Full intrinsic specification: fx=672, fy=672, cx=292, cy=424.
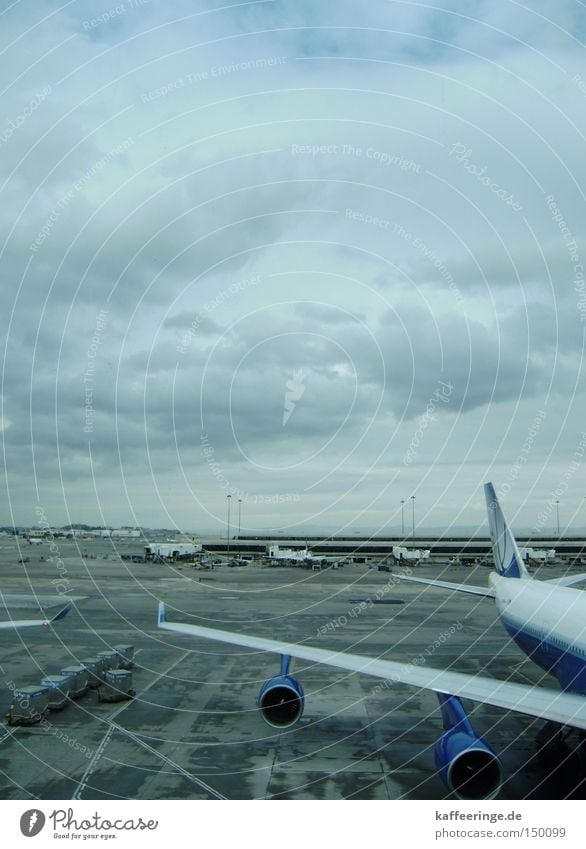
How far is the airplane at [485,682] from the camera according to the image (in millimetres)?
13734

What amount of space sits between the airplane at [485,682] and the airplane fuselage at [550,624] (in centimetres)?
2

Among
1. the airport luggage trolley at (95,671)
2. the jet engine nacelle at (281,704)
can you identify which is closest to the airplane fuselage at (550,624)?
the jet engine nacelle at (281,704)

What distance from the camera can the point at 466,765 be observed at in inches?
539

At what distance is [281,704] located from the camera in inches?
727

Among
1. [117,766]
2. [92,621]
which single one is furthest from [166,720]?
[92,621]

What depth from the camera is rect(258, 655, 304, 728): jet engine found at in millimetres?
18266

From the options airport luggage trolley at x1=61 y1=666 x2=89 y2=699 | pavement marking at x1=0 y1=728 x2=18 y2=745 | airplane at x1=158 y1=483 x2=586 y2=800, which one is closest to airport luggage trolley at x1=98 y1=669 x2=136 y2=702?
airport luggage trolley at x1=61 y1=666 x2=89 y2=699

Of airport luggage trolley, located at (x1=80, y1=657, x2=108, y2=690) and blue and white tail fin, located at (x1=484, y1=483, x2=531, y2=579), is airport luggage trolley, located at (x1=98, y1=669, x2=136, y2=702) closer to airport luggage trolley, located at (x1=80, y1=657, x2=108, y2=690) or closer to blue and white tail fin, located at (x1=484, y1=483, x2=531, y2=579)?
airport luggage trolley, located at (x1=80, y1=657, x2=108, y2=690)

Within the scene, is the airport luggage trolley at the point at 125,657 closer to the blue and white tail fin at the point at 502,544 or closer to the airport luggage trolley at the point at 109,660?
the airport luggage trolley at the point at 109,660

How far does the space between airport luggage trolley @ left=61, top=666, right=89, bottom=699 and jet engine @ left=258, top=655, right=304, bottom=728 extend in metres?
11.0
